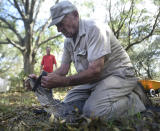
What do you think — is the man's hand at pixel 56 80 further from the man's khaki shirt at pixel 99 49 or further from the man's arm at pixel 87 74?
the man's khaki shirt at pixel 99 49

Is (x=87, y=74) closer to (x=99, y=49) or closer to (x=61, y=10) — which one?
(x=99, y=49)

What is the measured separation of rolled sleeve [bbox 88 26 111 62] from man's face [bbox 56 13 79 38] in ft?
0.85

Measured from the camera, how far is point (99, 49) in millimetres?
2121

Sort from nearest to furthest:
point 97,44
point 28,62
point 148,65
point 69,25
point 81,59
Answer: point 97,44 → point 69,25 → point 81,59 → point 148,65 → point 28,62

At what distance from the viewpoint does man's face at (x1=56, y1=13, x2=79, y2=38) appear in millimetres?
2273

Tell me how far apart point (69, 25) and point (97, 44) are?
1.51ft

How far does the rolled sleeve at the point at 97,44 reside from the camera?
83.1 inches

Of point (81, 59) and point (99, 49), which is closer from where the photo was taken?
point (99, 49)

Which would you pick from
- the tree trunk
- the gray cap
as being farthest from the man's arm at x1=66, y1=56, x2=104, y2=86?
the tree trunk

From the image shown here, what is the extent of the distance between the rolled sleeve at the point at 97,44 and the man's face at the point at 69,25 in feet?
0.85

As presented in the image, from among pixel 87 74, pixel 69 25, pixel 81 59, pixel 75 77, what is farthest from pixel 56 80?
pixel 69 25

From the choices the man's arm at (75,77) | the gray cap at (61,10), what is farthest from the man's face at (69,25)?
the man's arm at (75,77)

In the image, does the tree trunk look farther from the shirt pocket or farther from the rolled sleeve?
the rolled sleeve

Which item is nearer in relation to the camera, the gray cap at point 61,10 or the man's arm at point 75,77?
the man's arm at point 75,77
